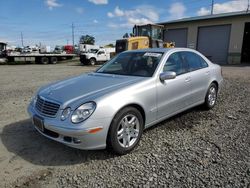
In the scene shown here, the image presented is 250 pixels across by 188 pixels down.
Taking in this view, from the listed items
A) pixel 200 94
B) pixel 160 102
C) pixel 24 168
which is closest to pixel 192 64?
Answer: pixel 200 94

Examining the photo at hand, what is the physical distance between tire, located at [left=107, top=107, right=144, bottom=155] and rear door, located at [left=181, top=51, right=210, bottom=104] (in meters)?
1.72

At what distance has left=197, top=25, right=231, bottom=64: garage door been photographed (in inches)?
880

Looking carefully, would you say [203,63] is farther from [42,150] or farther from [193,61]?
[42,150]

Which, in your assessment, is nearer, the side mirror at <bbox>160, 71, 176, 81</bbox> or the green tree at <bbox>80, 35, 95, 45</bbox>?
the side mirror at <bbox>160, 71, 176, 81</bbox>

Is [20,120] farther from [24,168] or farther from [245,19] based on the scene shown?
[245,19]

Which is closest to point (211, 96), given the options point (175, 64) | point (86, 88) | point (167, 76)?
point (175, 64)

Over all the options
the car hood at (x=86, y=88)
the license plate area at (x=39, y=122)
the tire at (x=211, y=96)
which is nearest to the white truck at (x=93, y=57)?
the tire at (x=211, y=96)

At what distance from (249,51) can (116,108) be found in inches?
952

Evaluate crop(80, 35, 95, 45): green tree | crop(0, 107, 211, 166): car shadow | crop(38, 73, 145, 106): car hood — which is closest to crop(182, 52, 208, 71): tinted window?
crop(0, 107, 211, 166): car shadow

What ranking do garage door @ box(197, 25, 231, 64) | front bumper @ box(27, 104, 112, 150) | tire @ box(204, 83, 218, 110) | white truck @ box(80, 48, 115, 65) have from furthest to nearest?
1. white truck @ box(80, 48, 115, 65)
2. garage door @ box(197, 25, 231, 64)
3. tire @ box(204, 83, 218, 110)
4. front bumper @ box(27, 104, 112, 150)

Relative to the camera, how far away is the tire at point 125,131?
3236 mm

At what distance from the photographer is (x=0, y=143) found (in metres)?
3.91

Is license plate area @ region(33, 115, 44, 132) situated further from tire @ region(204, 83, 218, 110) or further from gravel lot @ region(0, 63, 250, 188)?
tire @ region(204, 83, 218, 110)

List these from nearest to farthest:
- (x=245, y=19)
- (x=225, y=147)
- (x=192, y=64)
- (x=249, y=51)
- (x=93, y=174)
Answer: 1. (x=93, y=174)
2. (x=225, y=147)
3. (x=192, y=64)
4. (x=245, y=19)
5. (x=249, y=51)
